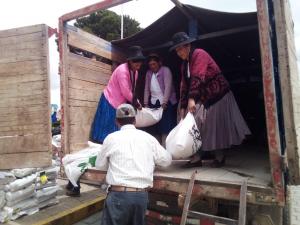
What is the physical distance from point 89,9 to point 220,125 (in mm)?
2180

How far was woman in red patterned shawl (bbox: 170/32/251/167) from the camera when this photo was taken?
3322 millimetres

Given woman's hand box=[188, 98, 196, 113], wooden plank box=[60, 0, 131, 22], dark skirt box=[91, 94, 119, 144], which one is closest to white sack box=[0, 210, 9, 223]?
dark skirt box=[91, 94, 119, 144]

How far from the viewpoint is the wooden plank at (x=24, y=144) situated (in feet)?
13.1

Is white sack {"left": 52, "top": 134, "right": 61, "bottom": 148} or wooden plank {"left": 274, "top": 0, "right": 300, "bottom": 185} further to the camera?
white sack {"left": 52, "top": 134, "right": 61, "bottom": 148}

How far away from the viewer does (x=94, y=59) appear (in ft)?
14.8

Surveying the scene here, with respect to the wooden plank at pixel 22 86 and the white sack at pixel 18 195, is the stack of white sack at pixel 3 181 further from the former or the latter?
the wooden plank at pixel 22 86

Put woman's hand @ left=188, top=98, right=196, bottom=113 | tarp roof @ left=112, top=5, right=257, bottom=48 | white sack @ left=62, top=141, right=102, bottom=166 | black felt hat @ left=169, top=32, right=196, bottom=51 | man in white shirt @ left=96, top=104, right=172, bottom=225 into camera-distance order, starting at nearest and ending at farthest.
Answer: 1. man in white shirt @ left=96, top=104, right=172, bottom=225
2. woman's hand @ left=188, top=98, right=196, bottom=113
3. black felt hat @ left=169, top=32, right=196, bottom=51
4. white sack @ left=62, top=141, right=102, bottom=166
5. tarp roof @ left=112, top=5, right=257, bottom=48

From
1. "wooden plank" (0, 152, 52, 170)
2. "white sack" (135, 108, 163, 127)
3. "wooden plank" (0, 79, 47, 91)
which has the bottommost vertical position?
"wooden plank" (0, 152, 52, 170)

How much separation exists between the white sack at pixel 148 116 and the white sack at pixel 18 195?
1766mm

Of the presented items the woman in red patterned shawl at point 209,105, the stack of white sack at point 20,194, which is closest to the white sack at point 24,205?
the stack of white sack at point 20,194

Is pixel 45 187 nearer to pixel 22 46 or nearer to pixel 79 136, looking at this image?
pixel 79 136

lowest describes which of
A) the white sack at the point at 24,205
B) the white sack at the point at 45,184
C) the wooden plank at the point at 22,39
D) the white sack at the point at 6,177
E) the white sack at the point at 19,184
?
the white sack at the point at 24,205

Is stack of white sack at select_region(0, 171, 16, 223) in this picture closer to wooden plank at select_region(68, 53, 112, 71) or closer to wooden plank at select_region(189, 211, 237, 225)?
wooden plank at select_region(68, 53, 112, 71)

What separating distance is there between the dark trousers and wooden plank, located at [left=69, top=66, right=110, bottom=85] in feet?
6.52
